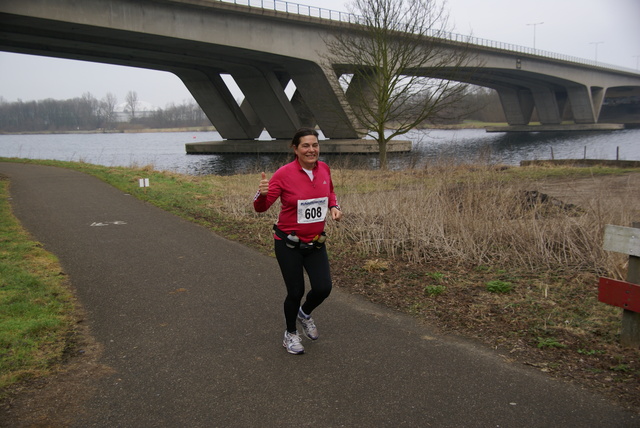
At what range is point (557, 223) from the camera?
24.1ft

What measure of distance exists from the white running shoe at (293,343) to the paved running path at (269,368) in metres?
0.07

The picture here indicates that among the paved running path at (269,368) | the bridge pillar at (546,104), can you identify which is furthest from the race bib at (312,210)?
the bridge pillar at (546,104)

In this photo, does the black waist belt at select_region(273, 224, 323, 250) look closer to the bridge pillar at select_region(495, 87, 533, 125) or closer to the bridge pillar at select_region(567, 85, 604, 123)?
the bridge pillar at select_region(567, 85, 604, 123)

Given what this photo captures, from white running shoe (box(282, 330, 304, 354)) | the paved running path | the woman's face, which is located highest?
the woman's face

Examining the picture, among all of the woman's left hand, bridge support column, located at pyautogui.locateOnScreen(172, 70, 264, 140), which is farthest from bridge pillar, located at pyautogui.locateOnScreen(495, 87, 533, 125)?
the woman's left hand

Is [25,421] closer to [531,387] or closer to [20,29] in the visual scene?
[531,387]

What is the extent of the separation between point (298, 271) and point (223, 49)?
110 feet

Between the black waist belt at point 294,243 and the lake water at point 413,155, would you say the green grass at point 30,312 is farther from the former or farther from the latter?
the lake water at point 413,155

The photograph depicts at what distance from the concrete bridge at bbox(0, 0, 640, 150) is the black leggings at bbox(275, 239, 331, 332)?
23747 mm

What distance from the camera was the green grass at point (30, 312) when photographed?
426 cm

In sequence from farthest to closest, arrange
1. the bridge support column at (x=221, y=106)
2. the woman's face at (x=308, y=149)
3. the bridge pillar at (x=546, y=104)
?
the bridge pillar at (x=546, y=104) < the bridge support column at (x=221, y=106) < the woman's face at (x=308, y=149)

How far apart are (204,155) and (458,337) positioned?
45.9 m

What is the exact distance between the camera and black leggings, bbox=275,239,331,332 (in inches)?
175

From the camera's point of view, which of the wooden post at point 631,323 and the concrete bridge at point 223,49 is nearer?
the wooden post at point 631,323
